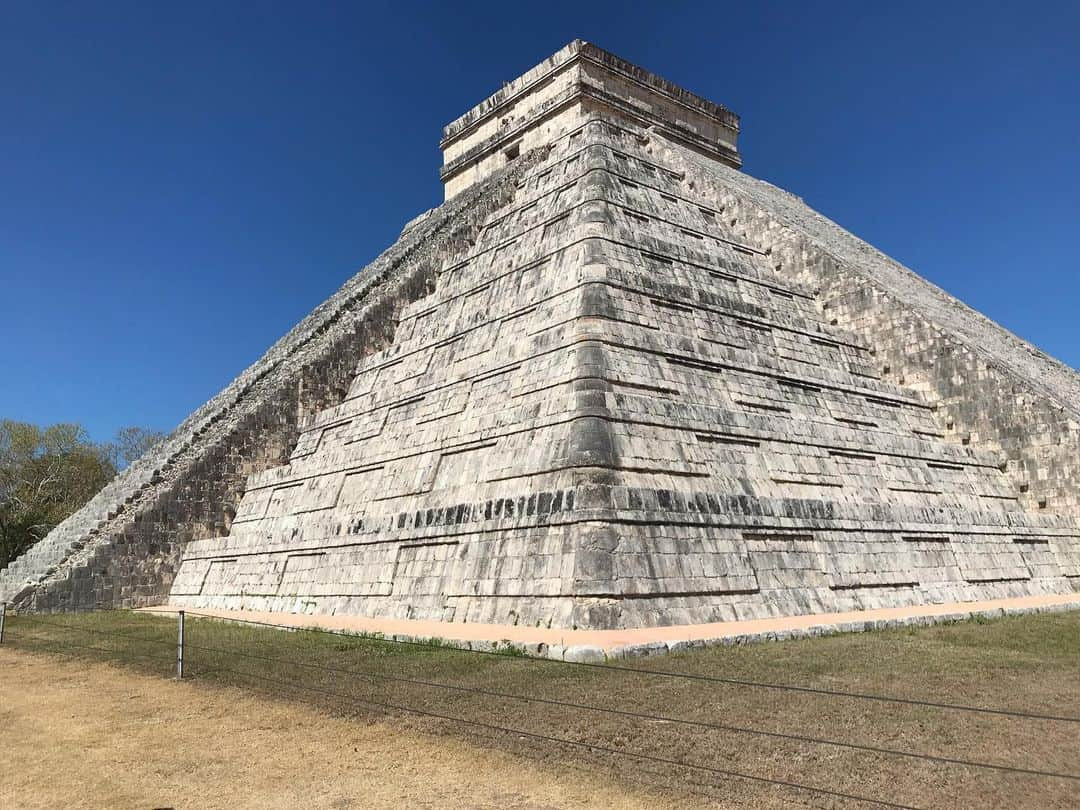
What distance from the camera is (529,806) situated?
423 cm

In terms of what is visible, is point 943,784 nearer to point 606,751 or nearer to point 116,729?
point 606,751

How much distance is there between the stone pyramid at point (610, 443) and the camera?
957cm

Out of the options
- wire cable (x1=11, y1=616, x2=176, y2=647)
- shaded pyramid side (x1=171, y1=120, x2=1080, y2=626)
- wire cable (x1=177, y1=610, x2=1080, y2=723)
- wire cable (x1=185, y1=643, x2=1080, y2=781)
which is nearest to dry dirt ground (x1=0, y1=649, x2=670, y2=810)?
wire cable (x1=185, y1=643, x2=1080, y2=781)

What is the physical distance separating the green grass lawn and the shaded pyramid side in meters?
1.52

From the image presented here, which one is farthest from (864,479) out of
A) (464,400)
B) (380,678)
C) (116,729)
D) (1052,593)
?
(116,729)

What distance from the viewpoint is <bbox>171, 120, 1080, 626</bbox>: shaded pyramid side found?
9289 millimetres

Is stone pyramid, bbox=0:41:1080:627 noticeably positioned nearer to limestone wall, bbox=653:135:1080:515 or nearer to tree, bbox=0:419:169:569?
limestone wall, bbox=653:135:1080:515

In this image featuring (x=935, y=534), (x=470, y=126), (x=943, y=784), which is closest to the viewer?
(x=943, y=784)

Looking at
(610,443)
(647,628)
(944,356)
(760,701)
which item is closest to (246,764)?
(760,701)

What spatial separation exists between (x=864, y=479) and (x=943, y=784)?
8.65 meters

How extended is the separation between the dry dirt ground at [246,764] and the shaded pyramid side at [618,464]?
3259mm

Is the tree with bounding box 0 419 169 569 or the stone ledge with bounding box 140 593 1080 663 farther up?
the tree with bounding box 0 419 169 569

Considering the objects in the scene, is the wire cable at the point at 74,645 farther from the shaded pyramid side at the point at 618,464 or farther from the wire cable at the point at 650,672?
the shaded pyramid side at the point at 618,464

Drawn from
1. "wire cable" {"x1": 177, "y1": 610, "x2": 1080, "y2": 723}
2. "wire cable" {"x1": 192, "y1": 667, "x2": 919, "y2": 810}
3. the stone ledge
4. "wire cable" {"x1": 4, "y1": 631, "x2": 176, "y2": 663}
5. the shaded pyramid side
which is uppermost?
the shaded pyramid side
